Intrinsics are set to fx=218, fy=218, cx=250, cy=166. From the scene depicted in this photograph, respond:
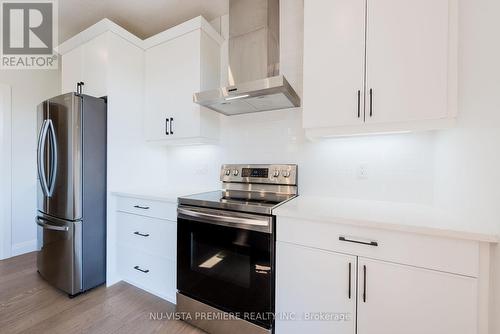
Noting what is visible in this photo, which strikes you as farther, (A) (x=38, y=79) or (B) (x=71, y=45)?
(A) (x=38, y=79)

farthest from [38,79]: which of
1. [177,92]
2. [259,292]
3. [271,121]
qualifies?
[259,292]

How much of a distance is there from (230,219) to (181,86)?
1.40m

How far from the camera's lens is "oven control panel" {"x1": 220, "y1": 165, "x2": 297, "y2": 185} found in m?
1.83

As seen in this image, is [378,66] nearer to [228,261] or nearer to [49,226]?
[228,261]

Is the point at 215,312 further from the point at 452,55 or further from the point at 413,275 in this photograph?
the point at 452,55

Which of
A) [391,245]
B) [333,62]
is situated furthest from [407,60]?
[391,245]

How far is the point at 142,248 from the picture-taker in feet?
6.27

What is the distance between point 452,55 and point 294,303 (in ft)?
5.14

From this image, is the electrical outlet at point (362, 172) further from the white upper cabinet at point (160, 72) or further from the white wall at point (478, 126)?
the white upper cabinet at point (160, 72)

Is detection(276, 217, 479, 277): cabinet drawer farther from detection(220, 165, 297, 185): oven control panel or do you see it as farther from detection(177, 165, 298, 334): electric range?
detection(220, 165, 297, 185): oven control panel

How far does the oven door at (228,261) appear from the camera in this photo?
1.29m

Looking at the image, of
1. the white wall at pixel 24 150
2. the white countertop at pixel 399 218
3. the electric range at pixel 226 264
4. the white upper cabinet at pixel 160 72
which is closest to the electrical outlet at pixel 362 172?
the white countertop at pixel 399 218

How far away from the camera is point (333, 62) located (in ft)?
4.48

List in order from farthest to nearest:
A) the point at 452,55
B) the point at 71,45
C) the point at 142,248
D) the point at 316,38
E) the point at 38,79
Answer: the point at 38,79
the point at 71,45
the point at 142,248
the point at 316,38
the point at 452,55
